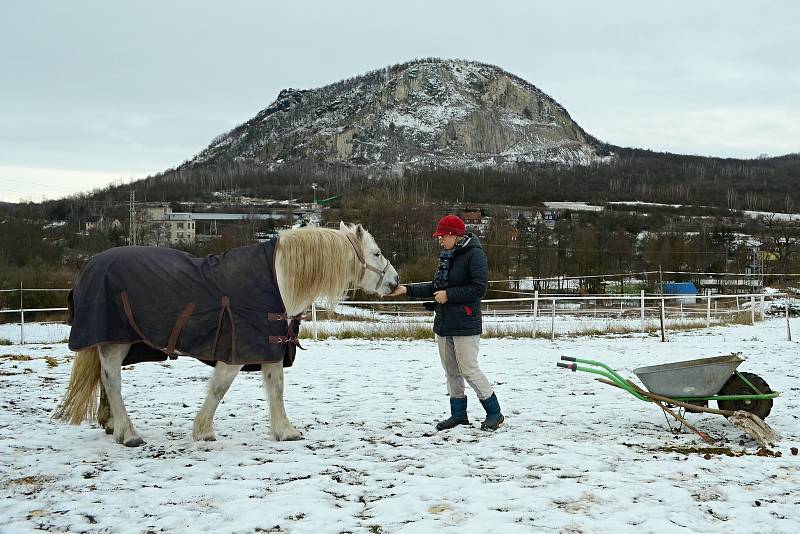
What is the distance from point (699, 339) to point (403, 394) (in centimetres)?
845

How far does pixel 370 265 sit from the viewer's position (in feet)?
17.3

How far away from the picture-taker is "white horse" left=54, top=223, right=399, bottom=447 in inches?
186

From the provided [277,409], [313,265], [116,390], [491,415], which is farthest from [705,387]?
[116,390]

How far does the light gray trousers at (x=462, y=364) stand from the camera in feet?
16.7

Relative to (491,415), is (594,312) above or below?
below

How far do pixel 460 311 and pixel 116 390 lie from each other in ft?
8.80

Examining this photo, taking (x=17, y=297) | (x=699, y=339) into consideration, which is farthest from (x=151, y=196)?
(x=699, y=339)

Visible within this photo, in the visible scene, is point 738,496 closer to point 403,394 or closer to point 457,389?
point 457,389

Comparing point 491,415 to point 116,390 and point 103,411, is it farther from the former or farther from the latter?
point 103,411

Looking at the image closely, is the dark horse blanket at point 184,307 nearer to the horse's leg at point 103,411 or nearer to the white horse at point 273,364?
the white horse at point 273,364

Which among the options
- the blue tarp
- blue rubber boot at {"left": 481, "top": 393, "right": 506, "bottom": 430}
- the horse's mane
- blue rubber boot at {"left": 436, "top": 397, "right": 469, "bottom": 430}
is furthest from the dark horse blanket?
the blue tarp

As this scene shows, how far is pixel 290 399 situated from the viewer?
21.3 ft

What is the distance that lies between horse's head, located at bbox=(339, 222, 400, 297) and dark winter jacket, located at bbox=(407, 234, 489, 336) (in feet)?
1.53

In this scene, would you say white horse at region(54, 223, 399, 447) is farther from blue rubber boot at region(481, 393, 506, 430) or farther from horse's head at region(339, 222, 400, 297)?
blue rubber boot at region(481, 393, 506, 430)
